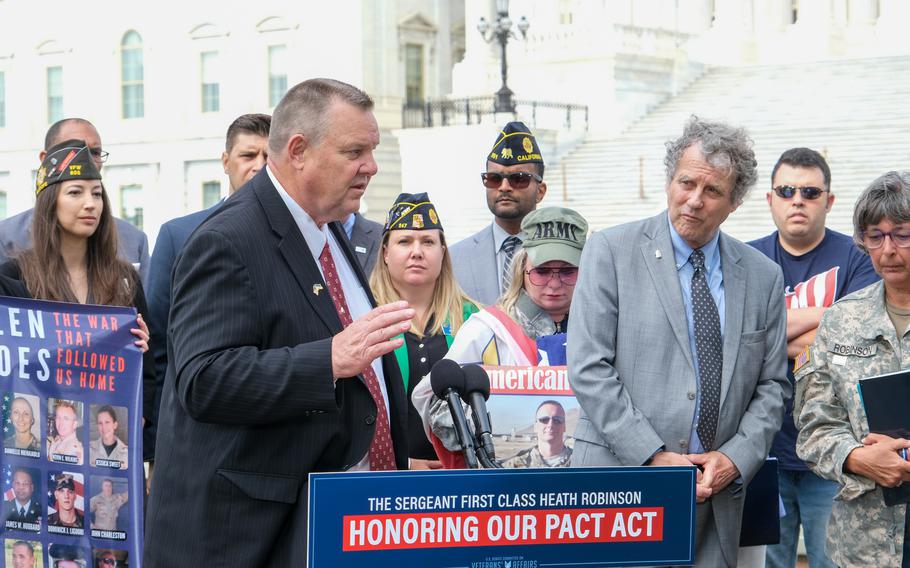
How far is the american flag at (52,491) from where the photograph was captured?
19.8 feet

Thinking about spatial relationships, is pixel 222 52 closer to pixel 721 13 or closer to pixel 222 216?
pixel 721 13

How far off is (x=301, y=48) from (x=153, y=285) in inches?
1409

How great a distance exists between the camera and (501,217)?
7.66 m

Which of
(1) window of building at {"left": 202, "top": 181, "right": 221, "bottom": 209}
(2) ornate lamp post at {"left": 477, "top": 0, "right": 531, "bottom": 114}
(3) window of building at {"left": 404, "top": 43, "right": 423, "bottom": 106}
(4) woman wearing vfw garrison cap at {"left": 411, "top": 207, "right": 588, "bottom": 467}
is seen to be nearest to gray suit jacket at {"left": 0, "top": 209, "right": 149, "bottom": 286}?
(4) woman wearing vfw garrison cap at {"left": 411, "top": 207, "right": 588, "bottom": 467}

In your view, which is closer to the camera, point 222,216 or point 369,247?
point 222,216

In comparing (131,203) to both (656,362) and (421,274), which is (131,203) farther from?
(656,362)

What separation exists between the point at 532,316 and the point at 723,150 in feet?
4.95

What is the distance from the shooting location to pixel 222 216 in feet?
13.4

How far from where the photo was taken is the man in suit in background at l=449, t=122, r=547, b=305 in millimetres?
7566

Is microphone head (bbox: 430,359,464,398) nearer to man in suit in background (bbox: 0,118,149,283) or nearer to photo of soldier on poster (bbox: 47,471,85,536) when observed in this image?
photo of soldier on poster (bbox: 47,471,85,536)

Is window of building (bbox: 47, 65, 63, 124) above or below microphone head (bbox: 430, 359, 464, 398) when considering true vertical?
above

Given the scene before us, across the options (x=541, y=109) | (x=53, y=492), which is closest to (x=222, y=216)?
(x=53, y=492)

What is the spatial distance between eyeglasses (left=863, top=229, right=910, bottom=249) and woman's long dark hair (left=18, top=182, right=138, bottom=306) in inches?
135

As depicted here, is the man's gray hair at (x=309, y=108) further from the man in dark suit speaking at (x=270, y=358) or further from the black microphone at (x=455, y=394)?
the black microphone at (x=455, y=394)
